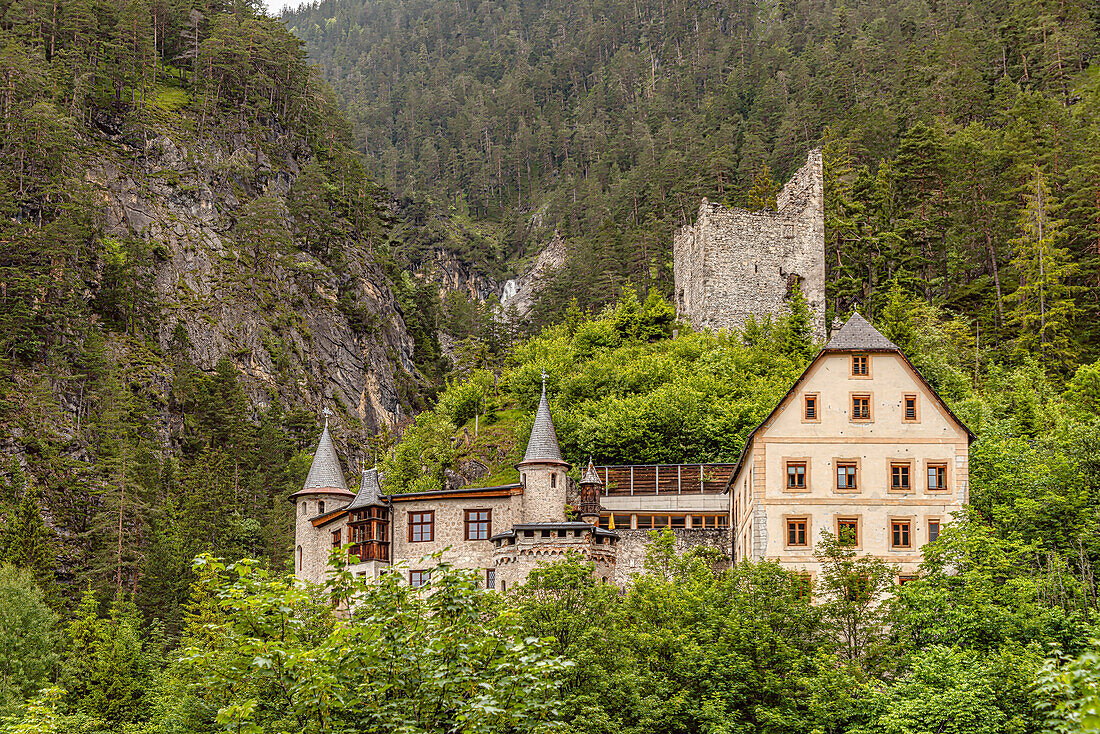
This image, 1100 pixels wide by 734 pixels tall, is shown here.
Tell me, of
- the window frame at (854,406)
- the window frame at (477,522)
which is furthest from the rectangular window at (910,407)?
the window frame at (477,522)

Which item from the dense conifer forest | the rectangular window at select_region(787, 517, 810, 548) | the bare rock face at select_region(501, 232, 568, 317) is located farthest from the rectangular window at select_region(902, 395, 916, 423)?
the bare rock face at select_region(501, 232, 568, 317)

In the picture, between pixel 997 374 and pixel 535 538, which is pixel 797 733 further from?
pixel 997 374

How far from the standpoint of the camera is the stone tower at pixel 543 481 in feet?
158

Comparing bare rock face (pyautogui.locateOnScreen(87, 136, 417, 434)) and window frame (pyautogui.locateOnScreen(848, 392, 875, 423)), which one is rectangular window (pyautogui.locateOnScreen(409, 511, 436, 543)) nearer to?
window frame (pyautogui.locateOnScreen(848, 392, 875, 423))

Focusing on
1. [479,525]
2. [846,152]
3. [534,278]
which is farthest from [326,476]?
[534,278]

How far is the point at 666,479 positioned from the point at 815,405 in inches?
458

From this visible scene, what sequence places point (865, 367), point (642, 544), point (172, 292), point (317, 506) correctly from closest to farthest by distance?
point (865, 367)
point (642, 544)
point (317, 506)
point (172, 292)

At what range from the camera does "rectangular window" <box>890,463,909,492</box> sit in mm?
44656

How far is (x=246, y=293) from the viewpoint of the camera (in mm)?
95375

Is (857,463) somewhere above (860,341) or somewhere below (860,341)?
below

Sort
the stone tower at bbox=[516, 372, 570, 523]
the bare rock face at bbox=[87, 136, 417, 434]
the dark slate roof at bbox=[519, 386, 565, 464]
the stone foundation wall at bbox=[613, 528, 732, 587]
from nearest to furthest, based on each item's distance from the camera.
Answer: the stone foundation wall at bbox=[613, 528, 732, 587]
the stone tower at bbox=[516, 372, 570, 523]
the dark slate roof at bbox=[519, 386, 565, 464]
the bare rock face at bbox=[87, 136, 417, 434]

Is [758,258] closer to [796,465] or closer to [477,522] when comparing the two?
[796,465]

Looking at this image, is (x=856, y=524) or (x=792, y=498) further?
(x=792, y=498)

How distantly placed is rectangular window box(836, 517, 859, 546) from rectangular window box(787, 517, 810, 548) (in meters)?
1.20
